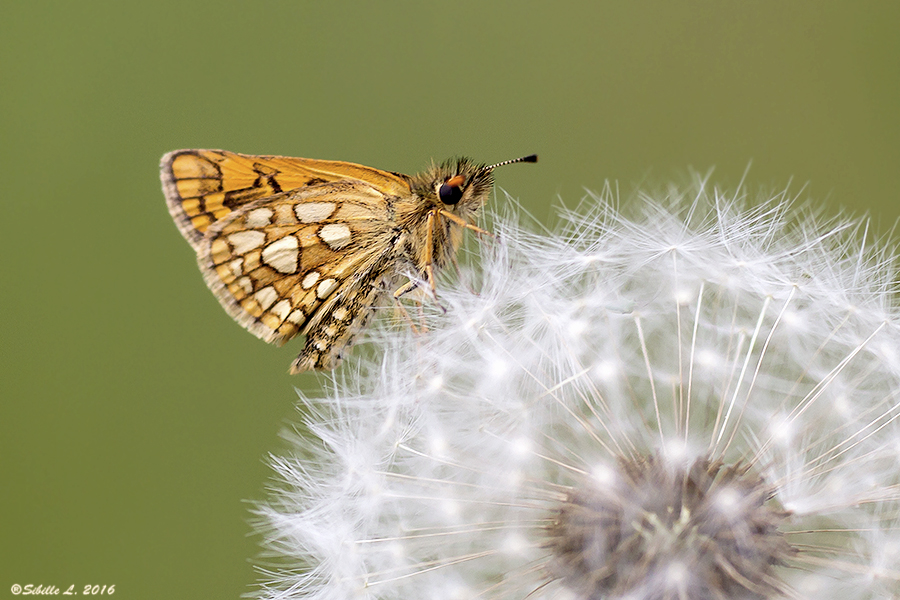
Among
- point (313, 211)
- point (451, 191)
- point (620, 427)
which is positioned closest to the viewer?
point (620, 427)

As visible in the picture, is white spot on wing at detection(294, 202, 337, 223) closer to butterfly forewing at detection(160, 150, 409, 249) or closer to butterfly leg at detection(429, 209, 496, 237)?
butterfly forewing at detection(160, 150, 409, 249)

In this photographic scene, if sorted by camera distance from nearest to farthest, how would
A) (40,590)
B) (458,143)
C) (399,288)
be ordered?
(399,288), (40,590), (458,143)

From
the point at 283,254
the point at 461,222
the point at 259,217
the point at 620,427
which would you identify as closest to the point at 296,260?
the point at 283,254

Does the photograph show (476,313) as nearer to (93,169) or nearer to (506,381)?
(506,381)

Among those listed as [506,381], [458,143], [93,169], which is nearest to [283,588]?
[506,381]

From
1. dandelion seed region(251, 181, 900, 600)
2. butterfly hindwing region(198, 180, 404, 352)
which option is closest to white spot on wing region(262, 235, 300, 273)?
butterfly hindwing region(198, 180, 404, 352)

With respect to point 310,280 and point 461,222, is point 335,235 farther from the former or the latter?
point 461,222
